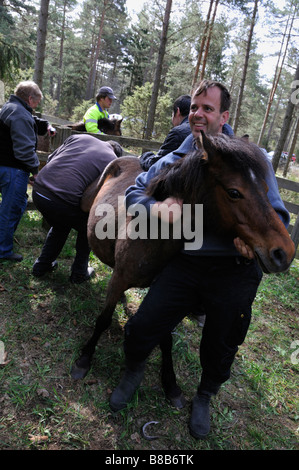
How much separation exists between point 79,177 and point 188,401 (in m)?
2.28

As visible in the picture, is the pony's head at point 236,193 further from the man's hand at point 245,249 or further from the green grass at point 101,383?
the green grass at point 101,383

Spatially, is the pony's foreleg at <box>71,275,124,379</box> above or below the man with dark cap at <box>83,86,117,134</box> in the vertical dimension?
below

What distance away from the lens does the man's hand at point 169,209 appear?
1656 mm

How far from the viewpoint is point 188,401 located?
2.40m

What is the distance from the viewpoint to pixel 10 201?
3.60 meters

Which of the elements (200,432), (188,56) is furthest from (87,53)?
(200,432)

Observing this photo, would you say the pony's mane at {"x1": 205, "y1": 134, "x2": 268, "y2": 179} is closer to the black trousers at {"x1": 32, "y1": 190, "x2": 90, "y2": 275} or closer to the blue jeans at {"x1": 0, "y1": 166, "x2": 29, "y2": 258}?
the black trousers at {"x1": 32, "y1": 190, "x2": 90, "y2": 275}

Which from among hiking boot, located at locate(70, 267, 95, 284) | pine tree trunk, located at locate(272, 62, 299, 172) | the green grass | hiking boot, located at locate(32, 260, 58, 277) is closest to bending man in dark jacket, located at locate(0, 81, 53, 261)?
hiking boot, located at locate(32, 260, 58, 277)

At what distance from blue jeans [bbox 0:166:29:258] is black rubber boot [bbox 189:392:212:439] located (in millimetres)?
2830

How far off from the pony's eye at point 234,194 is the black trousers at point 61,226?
1.93m

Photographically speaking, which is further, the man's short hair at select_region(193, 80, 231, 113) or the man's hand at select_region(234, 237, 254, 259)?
the man's short hair at select_region(193, 80, 231, 113)

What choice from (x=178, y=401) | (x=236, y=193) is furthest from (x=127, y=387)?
(x=236, y=193)

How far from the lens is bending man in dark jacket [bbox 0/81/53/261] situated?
3.40m

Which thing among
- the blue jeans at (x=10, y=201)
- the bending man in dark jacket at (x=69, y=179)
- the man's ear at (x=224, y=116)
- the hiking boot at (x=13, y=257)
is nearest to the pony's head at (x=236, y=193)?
the man's ear at (x=224, y=116)
